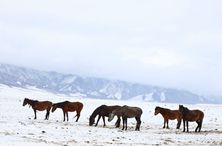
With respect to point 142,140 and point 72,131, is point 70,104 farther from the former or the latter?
point 142,140

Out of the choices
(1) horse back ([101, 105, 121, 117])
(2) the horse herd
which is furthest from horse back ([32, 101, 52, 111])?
(1) horse back ([101, 105, 121, 117])

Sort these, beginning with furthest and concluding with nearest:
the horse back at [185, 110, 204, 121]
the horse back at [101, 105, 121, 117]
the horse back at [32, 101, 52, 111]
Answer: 1. the horse back at [32, 101, 52, 111]
2. the horse back at [101, 105, 121, 117]
3. the horse back at [185, 110, 204, 121]

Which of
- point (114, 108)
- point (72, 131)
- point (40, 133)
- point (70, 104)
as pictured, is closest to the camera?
point (40, 133)

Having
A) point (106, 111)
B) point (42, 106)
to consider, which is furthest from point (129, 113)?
point (42, 106)

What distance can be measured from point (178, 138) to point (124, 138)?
3.57 metres

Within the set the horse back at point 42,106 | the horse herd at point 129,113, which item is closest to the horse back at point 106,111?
the horse herd at point 129,113

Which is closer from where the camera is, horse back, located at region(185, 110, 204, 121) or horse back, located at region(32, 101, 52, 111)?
horse back, located at region(185, 110, 204, 121)

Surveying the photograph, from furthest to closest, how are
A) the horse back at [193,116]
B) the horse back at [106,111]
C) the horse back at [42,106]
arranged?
1. the horse back at [42,106]
2. the horse back at [106,111]
3. the horse back at [193,116]

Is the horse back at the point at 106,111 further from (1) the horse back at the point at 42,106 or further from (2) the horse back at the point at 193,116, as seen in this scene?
(2) the horse back at the point at 193,116

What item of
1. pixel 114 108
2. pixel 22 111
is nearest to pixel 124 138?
pixel 114 108

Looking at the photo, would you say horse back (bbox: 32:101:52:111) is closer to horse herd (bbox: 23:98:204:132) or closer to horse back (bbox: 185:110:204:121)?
horse herd (bbox: 23:98:204:132)

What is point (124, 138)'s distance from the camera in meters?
30.2

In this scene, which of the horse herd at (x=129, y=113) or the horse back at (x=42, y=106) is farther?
the horse back at (x=42, y=106)

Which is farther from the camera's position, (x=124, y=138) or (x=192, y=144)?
(x=124, y=138)
